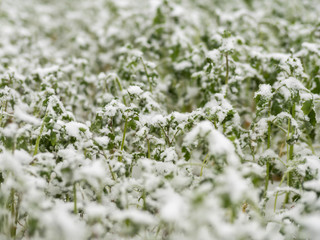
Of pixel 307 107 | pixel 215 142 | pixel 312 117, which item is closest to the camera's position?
pixel 215 142

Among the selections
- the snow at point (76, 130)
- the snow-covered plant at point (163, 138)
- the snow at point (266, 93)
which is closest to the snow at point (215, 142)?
the snow-covered plant at point (163, 138)

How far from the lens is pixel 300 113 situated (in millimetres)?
2180

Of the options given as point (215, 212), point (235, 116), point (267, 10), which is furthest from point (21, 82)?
point (267, 10)

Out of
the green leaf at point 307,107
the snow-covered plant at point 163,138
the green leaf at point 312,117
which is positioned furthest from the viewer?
the green leaf at point 312,117

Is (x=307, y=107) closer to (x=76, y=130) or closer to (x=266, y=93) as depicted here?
(x=266, y=93)

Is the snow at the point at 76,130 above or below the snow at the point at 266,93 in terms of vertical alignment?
below

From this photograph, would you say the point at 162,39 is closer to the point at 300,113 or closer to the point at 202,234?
the point at 300,113

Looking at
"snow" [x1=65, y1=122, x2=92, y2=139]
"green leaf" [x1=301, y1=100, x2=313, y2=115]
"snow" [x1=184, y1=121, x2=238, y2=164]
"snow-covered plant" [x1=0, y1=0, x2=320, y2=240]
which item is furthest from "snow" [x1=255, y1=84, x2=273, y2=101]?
"snow" [x1=65, y1=122, x2=92, y2=139]

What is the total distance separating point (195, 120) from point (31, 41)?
291 cm

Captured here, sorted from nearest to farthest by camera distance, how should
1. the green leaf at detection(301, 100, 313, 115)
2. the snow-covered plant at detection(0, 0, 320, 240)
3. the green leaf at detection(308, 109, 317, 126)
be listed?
the snow-covered plant at detection(0, 0, 320, 240) < the green leaf at detection(301, 100, 313, 115) < the green leaf at detection(308, 109, 317, 126)

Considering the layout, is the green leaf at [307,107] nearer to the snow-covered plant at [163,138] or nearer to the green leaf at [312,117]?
the snow-covered plant at [163,138]

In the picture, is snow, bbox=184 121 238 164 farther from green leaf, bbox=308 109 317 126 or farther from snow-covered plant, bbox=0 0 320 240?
green leaf, bbox=308 109 317 126

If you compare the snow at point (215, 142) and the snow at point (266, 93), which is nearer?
the snow at point (215, 142)

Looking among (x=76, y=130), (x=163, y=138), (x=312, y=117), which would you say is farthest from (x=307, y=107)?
(x=76, y=130)
